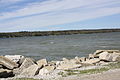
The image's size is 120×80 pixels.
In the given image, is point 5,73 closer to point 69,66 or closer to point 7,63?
point 7,63

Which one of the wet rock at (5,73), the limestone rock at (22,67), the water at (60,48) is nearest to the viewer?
the wet rock at (5,73)

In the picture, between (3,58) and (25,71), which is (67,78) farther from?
(3,58)

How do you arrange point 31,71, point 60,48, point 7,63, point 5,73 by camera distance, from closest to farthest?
point 5,73 < point 31,71 < point 7,63 < point 60,48

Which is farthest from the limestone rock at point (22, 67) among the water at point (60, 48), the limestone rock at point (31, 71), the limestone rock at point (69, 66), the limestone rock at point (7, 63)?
the water at point (60, 48)

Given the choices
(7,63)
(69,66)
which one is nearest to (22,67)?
(7,63)

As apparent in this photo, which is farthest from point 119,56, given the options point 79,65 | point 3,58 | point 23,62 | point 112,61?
point 3,58

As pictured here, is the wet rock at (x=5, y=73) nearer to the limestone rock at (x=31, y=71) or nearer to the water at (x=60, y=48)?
the limestone rock at (x=31, y=71)

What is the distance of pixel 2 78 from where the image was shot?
17453 millimetres

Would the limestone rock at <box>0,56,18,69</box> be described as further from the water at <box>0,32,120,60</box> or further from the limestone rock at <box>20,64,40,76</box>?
the water at <box>0,32,120,60</box>

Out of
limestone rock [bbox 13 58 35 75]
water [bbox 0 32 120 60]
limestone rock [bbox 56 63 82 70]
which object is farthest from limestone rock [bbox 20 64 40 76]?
water [bbox 0 32 120 60]

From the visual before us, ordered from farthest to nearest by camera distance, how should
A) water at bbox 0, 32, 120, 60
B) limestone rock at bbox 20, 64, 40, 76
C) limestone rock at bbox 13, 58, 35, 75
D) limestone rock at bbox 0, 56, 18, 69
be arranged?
water at bbox 0, 32, 120, 60, limestone rock at bbox 0, 56, 18, 69, limestone rock at bbox 13, 58, 35, 75, limestone rock at bbox 20, 64, 40, 76

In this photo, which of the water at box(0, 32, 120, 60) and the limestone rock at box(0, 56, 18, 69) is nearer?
the limestone rock at box(0, 56, 18, 69)

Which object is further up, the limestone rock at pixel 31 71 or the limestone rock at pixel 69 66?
the limestone rock at pixel 31 71

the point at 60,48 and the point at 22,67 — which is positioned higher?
the point at 22,67
